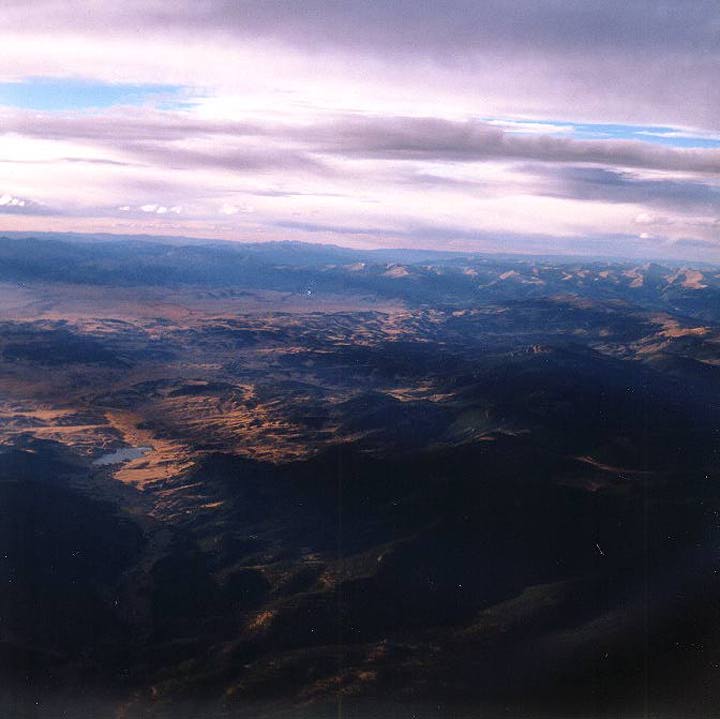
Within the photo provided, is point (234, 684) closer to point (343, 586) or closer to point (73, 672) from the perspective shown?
point (73, 672)

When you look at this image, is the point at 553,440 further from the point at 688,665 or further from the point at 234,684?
the point at 234,684

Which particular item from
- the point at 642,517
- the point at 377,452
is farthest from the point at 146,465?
the point at 642,517

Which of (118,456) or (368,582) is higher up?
(118,456)

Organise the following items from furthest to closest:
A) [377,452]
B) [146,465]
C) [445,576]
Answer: [146,465]
[377,452]
[445,576]

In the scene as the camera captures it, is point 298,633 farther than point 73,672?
Yes

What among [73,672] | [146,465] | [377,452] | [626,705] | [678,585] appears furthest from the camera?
[146,465]

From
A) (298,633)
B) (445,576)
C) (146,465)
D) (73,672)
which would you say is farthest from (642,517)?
(146,465)

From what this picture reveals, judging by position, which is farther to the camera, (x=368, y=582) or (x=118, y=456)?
(x=118, y=456)

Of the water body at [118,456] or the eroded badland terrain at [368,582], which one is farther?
the water body at [118,456]

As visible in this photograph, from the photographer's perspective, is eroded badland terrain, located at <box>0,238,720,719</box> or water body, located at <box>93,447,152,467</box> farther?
water body, located at <box>93,447,152,467</box>
